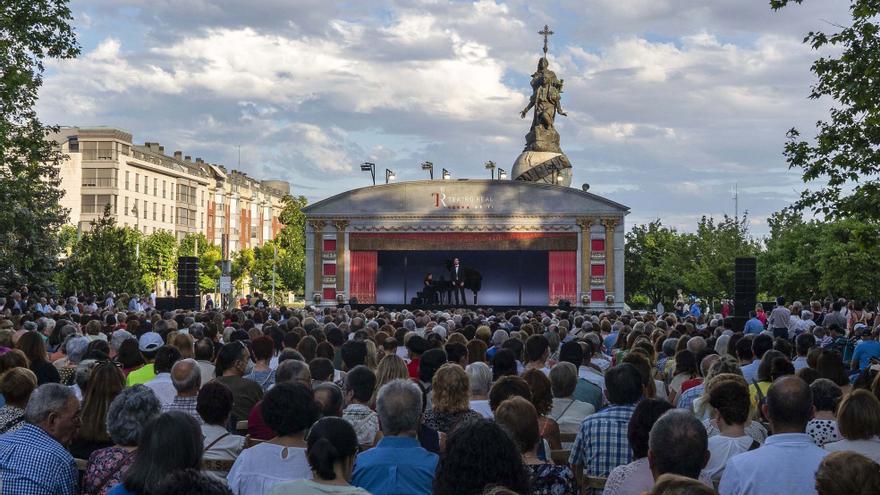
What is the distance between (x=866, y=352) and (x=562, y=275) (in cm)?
3473

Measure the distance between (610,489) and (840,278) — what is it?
48.4m

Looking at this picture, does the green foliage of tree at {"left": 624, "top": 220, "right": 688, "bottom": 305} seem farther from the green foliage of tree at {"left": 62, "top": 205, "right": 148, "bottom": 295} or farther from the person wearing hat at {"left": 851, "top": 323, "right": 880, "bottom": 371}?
the person wearing hat at {"left": 851, "top": 323, "right": 880, "bottom": 371}

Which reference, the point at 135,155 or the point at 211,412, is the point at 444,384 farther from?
the point at 135,155

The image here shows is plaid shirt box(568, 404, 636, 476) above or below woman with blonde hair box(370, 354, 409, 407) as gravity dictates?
below

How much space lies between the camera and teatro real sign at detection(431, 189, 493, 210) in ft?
163

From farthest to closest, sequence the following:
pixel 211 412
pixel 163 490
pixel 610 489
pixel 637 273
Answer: pixel 637 273, pixel 211 412, pixel 610 489, pixel 163 490

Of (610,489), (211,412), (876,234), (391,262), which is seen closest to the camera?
(610,489)

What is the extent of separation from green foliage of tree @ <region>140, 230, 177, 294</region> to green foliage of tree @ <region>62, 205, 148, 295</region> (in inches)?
1135

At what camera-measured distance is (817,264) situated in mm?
53938

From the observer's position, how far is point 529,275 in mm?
54438

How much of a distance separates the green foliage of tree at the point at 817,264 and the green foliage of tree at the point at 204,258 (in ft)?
139

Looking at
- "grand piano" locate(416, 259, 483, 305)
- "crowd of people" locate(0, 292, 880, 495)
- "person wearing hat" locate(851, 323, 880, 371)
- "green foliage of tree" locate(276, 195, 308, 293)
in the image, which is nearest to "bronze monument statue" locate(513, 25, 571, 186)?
"grand piano" locate(416, 259, 483, 305)

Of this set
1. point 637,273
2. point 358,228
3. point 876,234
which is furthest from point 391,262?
point 876,234

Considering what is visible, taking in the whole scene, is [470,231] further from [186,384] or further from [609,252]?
[186,384]
